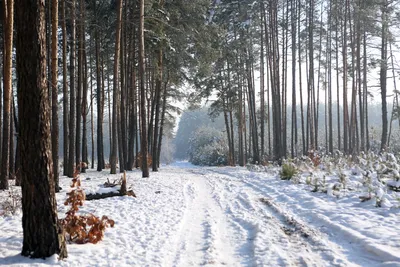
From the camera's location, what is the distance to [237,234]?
5.01 metres

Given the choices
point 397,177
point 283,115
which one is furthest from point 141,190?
point 283,115

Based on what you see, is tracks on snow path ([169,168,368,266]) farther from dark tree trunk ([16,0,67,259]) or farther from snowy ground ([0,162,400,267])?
dark tree trunk ([16,0,67,259])

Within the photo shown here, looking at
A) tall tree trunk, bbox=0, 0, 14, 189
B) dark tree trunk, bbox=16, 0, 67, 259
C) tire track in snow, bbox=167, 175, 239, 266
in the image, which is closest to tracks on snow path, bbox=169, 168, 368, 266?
tire track in snow, bbox=167, 175, 239, 266

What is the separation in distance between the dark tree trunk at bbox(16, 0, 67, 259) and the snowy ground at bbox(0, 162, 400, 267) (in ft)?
1.05

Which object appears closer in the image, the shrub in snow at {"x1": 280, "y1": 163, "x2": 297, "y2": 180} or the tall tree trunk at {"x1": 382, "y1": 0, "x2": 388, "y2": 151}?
the shrub in snow at {"x1": 280, "y1": 163, "x2": 297, "y2": 180}

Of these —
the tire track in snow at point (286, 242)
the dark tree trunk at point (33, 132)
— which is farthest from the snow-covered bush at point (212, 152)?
the dark tree trunk at point (33, 132)

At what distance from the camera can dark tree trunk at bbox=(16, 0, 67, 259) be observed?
142 inches

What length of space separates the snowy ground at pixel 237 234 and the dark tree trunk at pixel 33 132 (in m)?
0.32

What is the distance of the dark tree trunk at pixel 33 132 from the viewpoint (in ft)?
11.8

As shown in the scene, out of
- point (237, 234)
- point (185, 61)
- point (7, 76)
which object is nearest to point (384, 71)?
point (185, 61)

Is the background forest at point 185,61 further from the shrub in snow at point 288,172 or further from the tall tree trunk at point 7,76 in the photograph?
the shrub in snow at point 288,172

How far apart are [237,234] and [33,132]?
323cm

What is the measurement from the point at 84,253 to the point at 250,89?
67.8 ft

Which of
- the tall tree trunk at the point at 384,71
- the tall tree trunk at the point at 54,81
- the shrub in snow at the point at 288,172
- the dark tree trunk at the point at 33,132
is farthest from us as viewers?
the tall tree trunk at the point at 384,71
